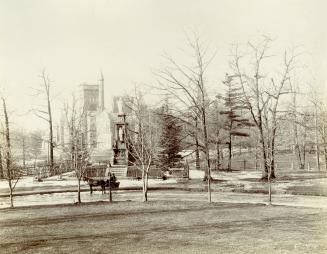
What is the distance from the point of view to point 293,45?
94.3 ft

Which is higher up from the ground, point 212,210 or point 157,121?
point 157,121

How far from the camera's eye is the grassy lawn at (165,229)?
34.9ft

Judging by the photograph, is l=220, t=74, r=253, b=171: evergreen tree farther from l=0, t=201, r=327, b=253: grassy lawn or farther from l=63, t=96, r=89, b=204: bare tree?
l=0, t=201, r=327, b=253: grassy lawn

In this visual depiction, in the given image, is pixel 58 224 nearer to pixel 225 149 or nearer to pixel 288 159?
pixel 288 159

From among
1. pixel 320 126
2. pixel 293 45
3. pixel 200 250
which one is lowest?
pixel 200 250

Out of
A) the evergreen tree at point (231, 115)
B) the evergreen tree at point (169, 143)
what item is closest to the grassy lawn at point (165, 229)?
the evergreen tree at point (169, 143)

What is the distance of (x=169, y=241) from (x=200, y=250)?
1156 mm

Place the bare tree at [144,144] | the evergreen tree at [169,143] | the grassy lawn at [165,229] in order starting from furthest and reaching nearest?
the evergreen tree at [169,143] < the bare tree at [144,144] < the grassy lawn at [165,229]

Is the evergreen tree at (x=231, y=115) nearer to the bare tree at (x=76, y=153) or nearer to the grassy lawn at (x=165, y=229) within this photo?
the bare tree at (x=76, y=153)

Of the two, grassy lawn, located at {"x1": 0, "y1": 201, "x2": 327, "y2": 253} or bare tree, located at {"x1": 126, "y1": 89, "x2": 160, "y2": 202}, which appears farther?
bare tree, located at {"x1": 126, "y1": 89, "x2": 160, "y2": 202}

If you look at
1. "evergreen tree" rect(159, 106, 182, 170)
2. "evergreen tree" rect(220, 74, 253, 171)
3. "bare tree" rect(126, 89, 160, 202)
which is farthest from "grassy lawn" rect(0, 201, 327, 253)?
"evergreen tree" rect(220, 74, 253, 171)

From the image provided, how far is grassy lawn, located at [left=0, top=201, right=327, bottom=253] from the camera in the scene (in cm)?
1062

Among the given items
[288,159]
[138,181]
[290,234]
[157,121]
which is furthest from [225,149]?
[290,234]

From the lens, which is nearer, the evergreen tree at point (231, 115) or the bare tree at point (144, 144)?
the bare tree at point (144, 144)
